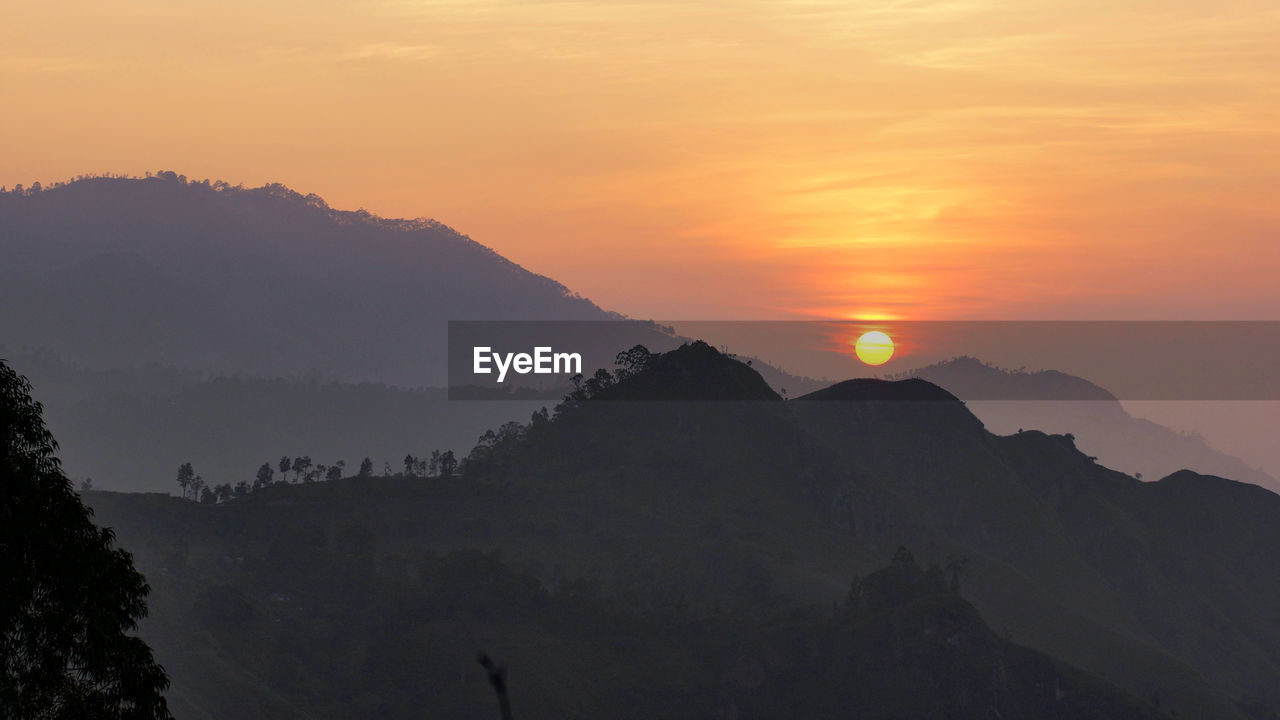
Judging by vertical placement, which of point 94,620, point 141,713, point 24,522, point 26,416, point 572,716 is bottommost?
point 572,716

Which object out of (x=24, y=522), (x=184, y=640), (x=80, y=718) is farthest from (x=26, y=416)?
(x=184, y=640)

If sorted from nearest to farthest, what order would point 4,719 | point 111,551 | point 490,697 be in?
1. point 4,719
2. point 111,551
3. point 490,697

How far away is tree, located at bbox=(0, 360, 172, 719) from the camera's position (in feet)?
136

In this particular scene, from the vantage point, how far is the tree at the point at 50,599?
41312 millimetres

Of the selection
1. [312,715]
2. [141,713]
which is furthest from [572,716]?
[141,713]

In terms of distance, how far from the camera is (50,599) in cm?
4206

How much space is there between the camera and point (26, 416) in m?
42.1

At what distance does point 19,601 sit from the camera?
41.3 meters

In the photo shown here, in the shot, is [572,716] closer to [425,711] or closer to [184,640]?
[425,711]

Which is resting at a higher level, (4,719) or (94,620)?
(94,620)

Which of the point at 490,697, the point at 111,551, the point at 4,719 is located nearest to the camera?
the point at 4,719

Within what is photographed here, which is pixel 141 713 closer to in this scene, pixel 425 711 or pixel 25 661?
pixel 25 661

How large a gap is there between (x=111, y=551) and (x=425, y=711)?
159519 mm

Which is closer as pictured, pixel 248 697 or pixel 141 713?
pixel 141 713
